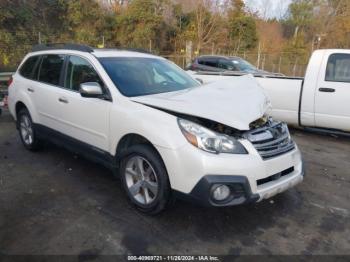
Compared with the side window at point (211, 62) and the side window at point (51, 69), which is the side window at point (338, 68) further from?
the side window at point (211, 62)

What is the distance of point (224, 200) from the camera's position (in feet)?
10.1

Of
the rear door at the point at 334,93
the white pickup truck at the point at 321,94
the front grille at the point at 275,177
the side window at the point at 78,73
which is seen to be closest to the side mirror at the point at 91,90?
the side window at the point at 78,73

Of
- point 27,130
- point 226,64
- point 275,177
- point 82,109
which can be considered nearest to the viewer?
point 275,177

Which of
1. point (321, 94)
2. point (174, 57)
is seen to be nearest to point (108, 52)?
point (321, 94)

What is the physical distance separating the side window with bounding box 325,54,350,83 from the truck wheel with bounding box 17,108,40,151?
17.3 ft

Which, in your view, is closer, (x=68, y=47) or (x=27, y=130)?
(x=68, y=47)

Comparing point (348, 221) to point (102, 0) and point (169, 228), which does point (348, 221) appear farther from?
point (102, 0)

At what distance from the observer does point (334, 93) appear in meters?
6.29

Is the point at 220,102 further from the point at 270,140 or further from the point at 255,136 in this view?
the point at 270,140

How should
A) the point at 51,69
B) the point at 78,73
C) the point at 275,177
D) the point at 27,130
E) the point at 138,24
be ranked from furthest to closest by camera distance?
the point at 138,24 → the point at 27,130 → the point at 51,69 → the point at 78,73 → the point at 275,177

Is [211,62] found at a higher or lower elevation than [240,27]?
lower

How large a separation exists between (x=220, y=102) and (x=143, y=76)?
1.22m

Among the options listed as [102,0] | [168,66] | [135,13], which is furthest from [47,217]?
[102,0]

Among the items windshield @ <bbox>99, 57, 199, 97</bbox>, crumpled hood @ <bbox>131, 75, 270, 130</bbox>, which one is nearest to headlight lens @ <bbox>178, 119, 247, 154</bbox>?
crumpled hood @ <bbox>131, 75, 270, 130</bbox>
